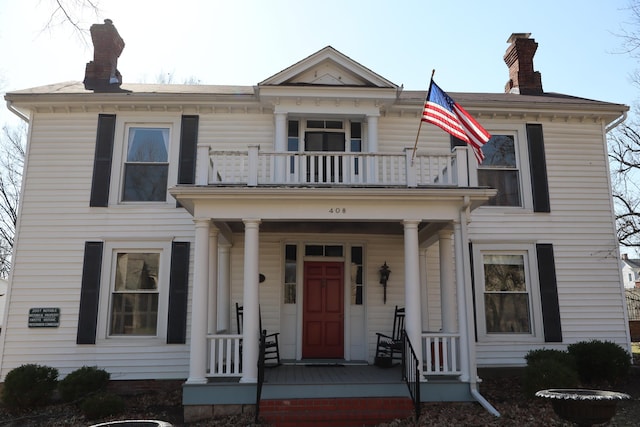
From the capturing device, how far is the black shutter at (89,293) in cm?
964

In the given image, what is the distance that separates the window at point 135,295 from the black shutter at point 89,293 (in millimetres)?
330

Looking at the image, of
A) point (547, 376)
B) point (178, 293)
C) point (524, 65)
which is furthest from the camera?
point (524, 65)

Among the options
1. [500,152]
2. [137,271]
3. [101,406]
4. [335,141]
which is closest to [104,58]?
[137,271]

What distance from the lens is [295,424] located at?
7281 mm

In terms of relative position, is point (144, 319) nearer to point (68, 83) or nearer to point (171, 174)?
point (171, 174)

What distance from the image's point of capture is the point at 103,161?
1035cm

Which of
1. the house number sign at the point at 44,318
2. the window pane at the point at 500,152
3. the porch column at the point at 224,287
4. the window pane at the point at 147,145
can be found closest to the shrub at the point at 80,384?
the house number sign at the point at 44,318

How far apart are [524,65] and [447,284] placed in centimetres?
757

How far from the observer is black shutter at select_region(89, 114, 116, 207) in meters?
10.2

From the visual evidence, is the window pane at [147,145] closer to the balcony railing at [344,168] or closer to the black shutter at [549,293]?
the balcony railing at [344,168]

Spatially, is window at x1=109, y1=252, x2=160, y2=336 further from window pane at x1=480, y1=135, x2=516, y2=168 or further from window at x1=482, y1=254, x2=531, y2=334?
window pane at x1=480, y1=135, x2=516, y2=168

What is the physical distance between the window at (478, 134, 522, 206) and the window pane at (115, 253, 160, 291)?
7481 millimetres

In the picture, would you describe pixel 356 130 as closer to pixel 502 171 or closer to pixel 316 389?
pixel 502 171

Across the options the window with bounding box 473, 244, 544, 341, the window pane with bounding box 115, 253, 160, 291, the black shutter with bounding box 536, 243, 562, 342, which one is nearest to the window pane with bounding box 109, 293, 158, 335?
the window pane with bounding box 115, 253, 160, 291
